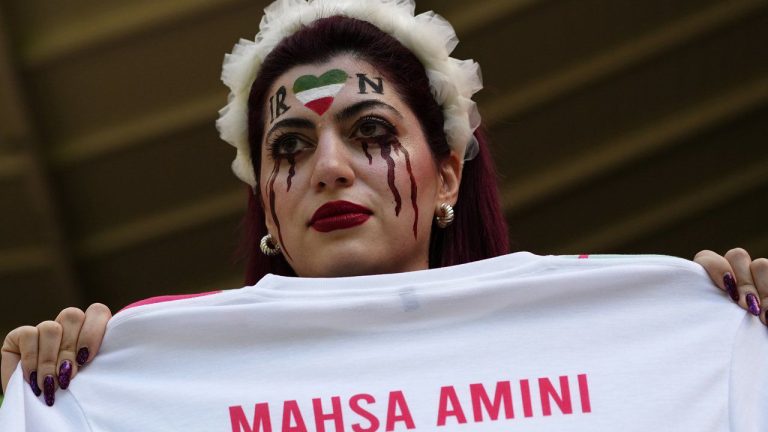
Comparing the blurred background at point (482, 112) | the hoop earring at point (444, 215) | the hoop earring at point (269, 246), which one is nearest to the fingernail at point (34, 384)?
the hoop earring at point (269, 246)

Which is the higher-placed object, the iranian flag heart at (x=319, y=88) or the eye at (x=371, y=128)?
the iranian flag heart at (x=319, y=88)

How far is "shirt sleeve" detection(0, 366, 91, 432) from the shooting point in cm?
198

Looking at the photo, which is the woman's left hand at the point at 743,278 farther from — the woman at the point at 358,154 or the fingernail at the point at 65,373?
the fingernail at the point at 65,373

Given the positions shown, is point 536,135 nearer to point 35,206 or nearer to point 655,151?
point 655,151

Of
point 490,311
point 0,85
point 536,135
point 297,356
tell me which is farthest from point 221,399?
point 536,135

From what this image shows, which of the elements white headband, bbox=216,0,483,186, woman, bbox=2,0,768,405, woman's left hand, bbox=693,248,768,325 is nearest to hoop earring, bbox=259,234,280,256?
woman, bbox=2,0,768,405

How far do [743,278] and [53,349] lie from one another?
45.7 inches

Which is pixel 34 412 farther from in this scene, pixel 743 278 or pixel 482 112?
pixel 482 112

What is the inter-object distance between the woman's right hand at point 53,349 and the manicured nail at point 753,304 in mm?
1085

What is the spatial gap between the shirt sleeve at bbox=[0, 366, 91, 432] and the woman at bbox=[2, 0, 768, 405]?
0.07 m

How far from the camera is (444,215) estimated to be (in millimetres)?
2645

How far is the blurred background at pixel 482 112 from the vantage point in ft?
15.2

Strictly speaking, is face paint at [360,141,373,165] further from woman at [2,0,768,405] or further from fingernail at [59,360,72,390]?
fingernail at [59,360,72,390]

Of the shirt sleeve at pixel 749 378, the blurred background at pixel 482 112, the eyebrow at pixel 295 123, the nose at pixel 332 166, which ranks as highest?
the blurred background at pixel 482 112
